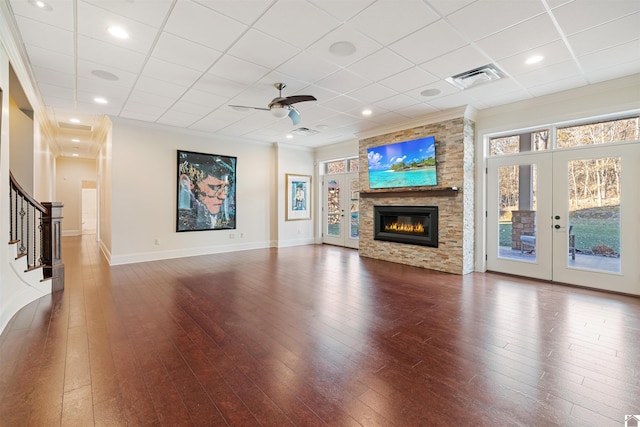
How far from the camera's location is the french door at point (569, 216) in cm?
430

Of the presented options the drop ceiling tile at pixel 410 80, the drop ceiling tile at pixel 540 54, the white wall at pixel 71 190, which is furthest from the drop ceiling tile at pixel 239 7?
the white wall at pixel 71 190

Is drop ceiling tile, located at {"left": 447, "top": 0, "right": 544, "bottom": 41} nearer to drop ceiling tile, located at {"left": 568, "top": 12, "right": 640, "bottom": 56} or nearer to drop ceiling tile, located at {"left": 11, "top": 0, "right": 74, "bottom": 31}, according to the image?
drop ceiling tile, located at {"left": 568, "top": 12, "right": 640, "bottom": 56}

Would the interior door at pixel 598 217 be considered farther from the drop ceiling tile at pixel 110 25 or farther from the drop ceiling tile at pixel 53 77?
the drop ceiling tile at pixel 53 77


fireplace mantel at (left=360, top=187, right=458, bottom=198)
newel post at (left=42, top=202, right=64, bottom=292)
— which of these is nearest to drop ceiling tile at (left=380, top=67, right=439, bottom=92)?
fireplace mantel at (left=360, top=187, right=458, bottom=198)

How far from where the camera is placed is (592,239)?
4.60 m

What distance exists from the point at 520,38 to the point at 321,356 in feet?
12.5

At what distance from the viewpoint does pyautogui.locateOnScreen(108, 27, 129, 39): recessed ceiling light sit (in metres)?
3.07

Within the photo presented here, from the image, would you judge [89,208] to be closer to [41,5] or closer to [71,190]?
[71,190]

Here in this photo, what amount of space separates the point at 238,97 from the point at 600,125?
5.66m

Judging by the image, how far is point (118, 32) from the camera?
10.3 ft

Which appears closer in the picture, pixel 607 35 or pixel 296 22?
pixel 296 22

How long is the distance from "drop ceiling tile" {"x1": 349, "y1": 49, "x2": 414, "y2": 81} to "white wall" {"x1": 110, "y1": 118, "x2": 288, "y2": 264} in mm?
4851

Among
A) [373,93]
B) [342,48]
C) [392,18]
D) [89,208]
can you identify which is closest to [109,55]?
[342,48]

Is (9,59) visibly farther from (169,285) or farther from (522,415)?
(522,415)
